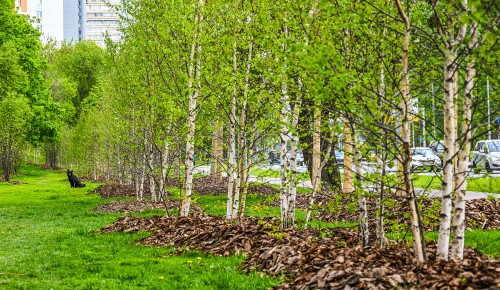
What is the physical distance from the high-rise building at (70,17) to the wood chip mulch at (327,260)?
107129 mm

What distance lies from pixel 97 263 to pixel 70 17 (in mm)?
175658

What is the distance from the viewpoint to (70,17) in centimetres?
17238

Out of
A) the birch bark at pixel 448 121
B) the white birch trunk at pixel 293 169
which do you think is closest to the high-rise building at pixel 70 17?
the white birch trunk at pixel 293 169

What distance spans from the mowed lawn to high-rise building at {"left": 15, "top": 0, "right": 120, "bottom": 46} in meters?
103

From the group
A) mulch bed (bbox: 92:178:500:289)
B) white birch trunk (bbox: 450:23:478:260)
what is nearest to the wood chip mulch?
mulch bed (bbox: 92:178:500:289)

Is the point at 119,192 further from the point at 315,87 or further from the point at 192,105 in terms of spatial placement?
the point at 315,87

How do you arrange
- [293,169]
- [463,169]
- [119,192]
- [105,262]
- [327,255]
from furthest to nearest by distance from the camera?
[119,192] → [293,169] → [105,262] → [327,255] → [463,169]

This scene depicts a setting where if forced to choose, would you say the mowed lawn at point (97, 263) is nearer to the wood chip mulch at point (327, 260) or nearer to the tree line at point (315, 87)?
the wood chip mulch at point (327, 260)

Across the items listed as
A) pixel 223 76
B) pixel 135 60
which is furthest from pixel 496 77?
pixel 135 60

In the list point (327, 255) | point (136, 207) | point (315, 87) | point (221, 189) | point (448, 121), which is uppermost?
point (315, 87)

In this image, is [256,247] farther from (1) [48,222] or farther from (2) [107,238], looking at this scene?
(1) [48,222]

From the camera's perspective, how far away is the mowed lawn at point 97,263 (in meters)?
8.05

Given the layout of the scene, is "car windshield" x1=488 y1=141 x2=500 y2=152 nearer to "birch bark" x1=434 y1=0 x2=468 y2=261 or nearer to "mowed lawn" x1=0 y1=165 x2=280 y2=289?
"mowed lawn" x1=0 y1=165 x2=280 y2=289

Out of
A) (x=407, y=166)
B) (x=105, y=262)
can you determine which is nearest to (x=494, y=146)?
(x=105, y=262)
